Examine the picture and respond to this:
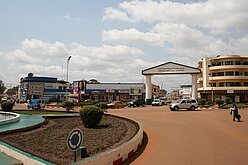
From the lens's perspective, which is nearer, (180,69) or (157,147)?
(157,147)

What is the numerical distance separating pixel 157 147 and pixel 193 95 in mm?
44112

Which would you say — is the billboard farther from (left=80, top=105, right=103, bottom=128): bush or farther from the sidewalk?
the sidewalk

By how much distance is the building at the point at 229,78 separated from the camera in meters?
57.8

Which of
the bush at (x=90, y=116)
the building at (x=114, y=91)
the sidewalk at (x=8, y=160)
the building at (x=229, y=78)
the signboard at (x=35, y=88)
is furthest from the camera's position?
the signboard at (x=35, y=88)

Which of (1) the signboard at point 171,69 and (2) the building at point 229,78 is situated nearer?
(1) the signboard at point 171,69

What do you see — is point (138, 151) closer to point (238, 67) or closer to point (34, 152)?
point (34, 152)

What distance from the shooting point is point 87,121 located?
570 inches

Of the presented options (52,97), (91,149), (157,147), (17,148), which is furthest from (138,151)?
(52,97)

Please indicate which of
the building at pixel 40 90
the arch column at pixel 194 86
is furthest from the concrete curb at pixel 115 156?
the building at pixel 40 90

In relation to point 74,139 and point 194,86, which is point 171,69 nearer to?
point 194,86

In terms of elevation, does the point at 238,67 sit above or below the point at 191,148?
above

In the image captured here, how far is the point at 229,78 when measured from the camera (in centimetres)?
5834

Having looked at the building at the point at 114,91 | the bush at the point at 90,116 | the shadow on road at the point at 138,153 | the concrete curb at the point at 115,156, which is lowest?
the shadow on road at the point at 138,153

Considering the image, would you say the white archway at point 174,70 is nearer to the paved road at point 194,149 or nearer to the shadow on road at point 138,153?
the paved road at point 194,149
